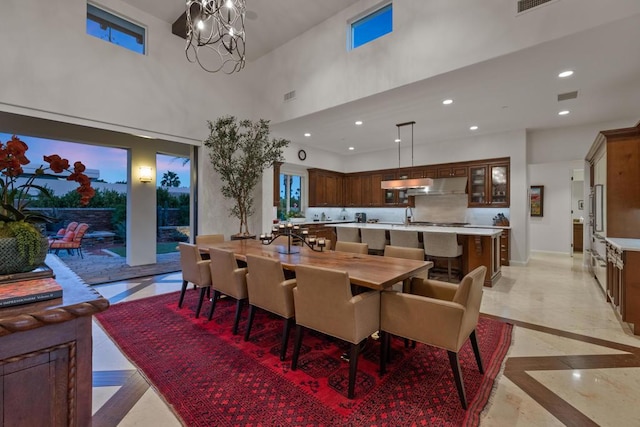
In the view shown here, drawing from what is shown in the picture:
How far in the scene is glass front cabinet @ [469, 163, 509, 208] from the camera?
21.4ft

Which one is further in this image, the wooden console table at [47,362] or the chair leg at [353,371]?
the chair leg at [353,371]

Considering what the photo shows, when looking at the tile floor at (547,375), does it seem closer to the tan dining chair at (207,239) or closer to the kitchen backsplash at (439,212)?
the tan dining chair at (207,239)

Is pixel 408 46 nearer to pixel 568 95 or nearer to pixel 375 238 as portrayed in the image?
pixel 568 95

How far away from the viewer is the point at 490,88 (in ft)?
13.5

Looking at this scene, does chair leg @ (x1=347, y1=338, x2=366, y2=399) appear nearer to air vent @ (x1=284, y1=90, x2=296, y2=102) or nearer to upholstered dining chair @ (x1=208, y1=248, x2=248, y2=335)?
upholstered dining chair @ (x1=208, y1=248, x2=248, y2=335)

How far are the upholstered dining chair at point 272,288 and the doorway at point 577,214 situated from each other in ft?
29.1

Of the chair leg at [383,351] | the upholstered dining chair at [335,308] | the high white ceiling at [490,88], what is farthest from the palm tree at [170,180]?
the chair leg at [383,351]

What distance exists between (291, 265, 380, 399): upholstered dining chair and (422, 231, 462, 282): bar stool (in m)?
2.83

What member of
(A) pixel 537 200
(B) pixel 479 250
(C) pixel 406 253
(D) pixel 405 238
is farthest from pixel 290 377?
(A) pixel 537 200

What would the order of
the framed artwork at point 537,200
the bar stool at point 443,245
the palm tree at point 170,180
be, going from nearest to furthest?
the bar stool at point 443,245 → the palm tree at point 170,180 → the framed artwork at point 537,200

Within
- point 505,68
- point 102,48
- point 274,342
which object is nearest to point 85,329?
point 274,342

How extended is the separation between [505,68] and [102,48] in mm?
5485

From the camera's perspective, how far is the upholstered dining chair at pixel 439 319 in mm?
1876

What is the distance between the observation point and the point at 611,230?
12.9 feet
